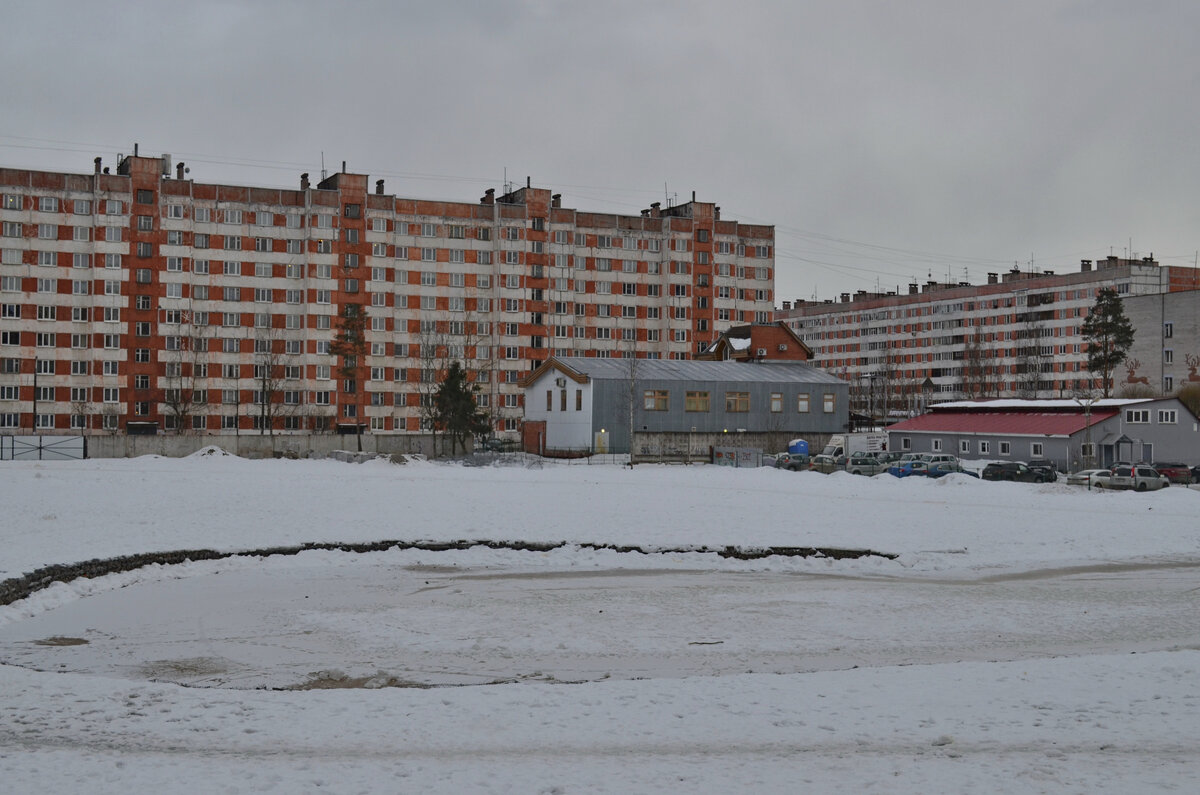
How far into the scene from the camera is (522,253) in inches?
5005

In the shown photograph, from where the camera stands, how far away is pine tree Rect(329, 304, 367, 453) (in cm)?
11231

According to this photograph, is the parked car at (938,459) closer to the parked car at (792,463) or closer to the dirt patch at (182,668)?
the parked car at (792,463)

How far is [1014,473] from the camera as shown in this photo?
6725cm

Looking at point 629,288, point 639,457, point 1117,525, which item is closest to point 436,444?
point 639,457

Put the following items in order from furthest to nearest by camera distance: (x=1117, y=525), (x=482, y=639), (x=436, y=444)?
(x=436, y=444) < (x=1117, y=525) < (x=482, y=639)

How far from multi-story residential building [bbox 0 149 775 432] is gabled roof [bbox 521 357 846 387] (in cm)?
3020

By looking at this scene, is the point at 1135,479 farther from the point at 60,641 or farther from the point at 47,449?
the point at 47,449

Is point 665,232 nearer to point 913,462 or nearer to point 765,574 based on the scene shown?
point 913,462

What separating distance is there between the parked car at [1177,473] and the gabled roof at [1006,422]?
861 centimetres

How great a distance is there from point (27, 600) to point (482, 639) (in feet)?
35.7

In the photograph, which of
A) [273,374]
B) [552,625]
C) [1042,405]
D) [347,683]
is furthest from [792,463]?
[273,374]

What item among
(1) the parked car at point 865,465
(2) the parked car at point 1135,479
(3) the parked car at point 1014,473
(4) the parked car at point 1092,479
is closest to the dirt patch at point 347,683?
(4) the parked car at point 1092,479

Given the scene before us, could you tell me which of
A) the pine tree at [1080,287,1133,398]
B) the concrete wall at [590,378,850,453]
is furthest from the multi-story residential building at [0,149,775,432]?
the pine tree at [1080,287,1133,398]

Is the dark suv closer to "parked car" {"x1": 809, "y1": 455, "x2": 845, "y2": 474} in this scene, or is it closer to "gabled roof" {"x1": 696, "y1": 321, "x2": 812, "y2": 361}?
"parked car" {"x1": 809, "y1": 455, "x2": 845, "y2": 474}
